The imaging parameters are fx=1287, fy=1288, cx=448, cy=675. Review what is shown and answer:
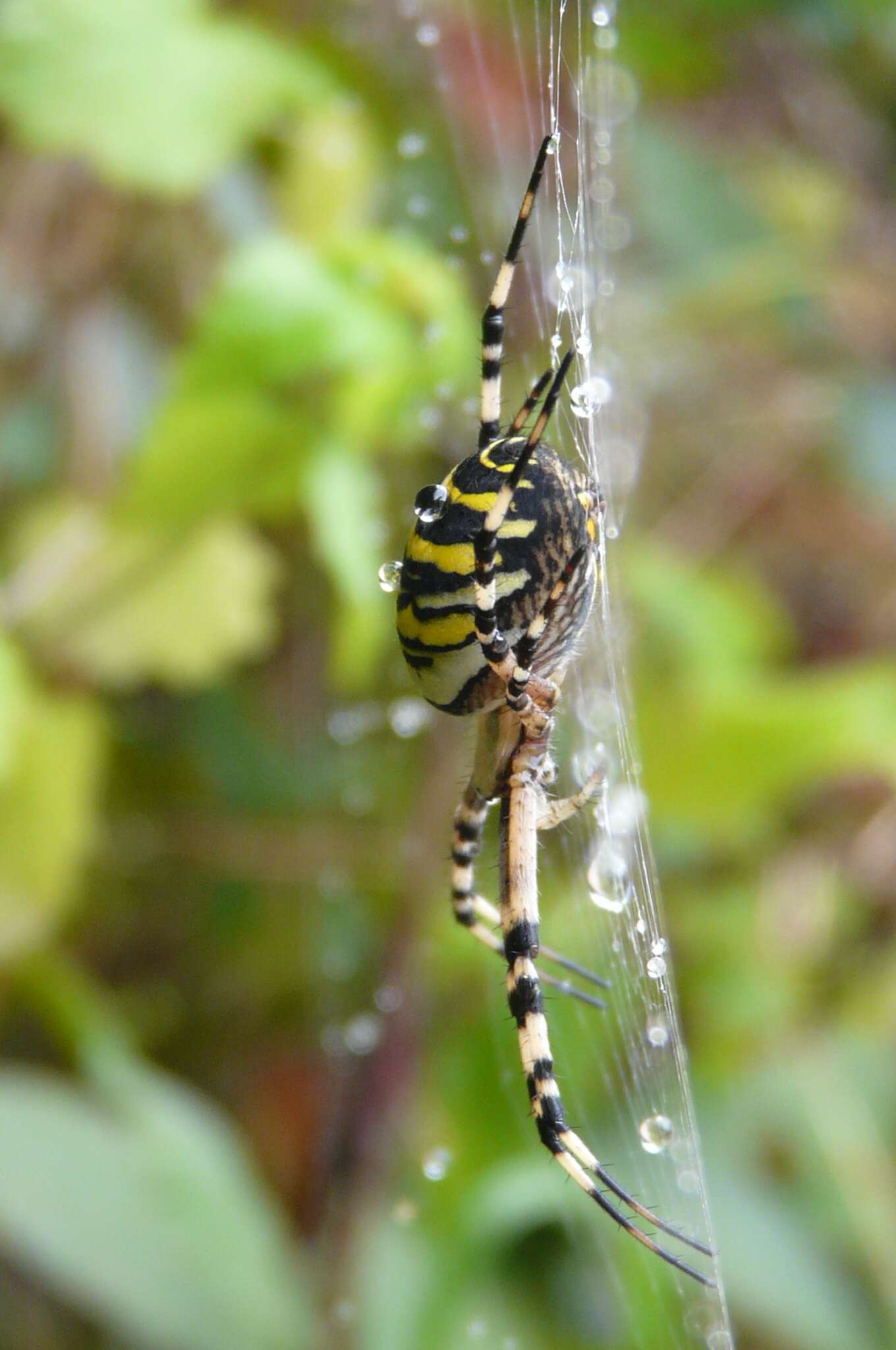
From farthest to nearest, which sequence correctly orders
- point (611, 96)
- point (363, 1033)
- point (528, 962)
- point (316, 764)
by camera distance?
point (316, 764) < point (611, 96) < point (363, 1033) < point (528, 962)

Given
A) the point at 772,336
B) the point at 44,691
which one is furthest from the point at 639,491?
the point at 44,691

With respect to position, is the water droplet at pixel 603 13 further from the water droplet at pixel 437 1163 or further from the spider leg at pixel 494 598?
the water droplet at pixel 437 1163

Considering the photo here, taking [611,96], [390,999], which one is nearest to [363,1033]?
[390,999]

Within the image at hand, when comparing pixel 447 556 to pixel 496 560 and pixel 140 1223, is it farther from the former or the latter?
pixel 140 1223

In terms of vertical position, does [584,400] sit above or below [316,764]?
above

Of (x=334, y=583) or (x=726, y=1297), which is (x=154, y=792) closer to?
(x=334, y=583)

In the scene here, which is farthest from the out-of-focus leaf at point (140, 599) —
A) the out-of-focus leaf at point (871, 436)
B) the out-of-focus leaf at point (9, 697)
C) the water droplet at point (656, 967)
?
the out-of-focus leaf at point (871, 436)

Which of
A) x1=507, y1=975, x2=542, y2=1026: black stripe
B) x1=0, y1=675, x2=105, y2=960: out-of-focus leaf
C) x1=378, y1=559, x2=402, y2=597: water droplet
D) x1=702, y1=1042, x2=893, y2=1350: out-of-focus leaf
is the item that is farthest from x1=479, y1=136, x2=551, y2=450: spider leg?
x1=702, y1=1042, x2=893, y2=1350: out-of-focus leaf

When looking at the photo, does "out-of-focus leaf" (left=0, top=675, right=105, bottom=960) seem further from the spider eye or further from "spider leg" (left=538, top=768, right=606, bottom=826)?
the spider eye
